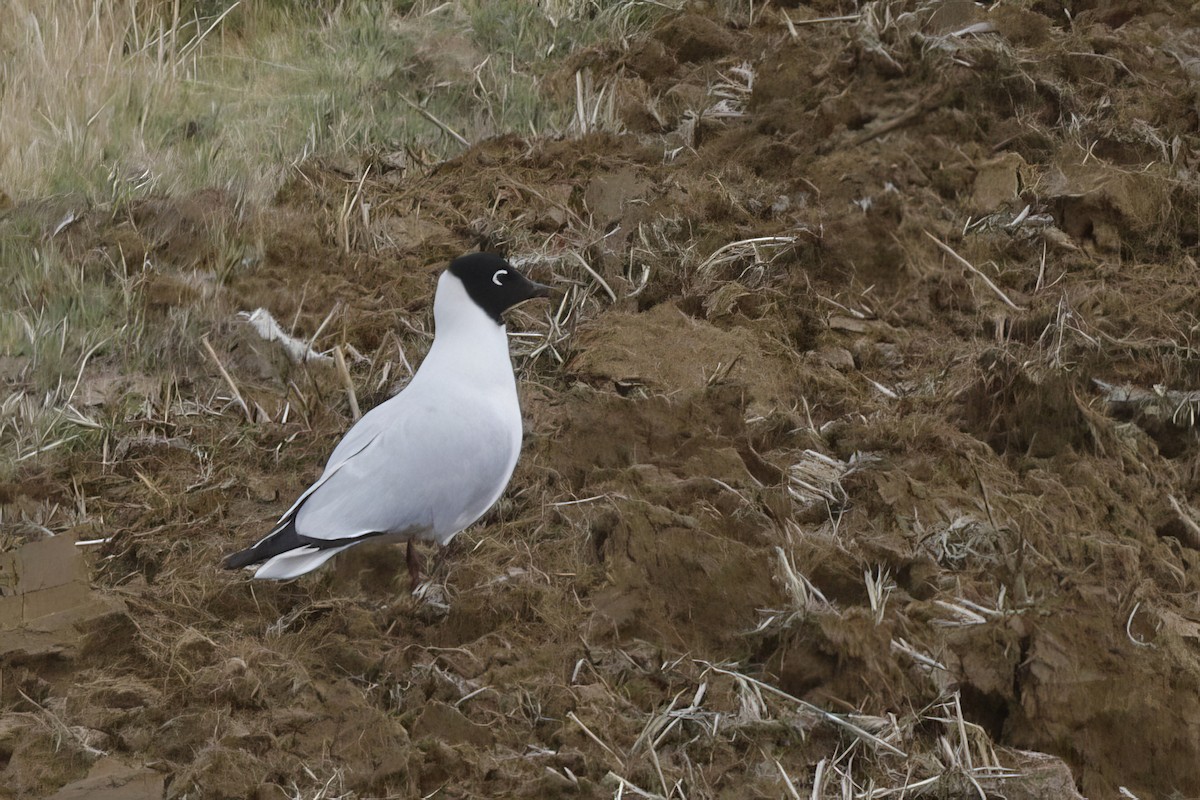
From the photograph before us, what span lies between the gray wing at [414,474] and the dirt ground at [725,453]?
22 cm

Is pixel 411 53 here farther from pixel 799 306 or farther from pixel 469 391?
pixel 469 391

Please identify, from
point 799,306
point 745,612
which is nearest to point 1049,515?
point 745,612

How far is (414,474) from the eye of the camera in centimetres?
356

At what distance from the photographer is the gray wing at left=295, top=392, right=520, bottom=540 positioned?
11.5 ft

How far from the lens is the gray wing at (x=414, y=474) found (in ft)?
11.5

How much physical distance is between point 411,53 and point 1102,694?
15.9 feet

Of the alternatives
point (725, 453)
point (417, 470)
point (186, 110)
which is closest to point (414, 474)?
point (417, 470)

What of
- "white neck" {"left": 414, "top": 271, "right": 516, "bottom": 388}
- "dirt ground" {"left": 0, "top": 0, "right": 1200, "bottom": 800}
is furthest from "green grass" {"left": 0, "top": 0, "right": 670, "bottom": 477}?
"white neck" {"left": 414, "top": 271, "right": 516, "bottom": 388}

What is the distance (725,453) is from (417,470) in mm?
855

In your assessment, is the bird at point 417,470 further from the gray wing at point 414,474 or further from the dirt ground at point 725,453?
the dirt ground at point 725,453

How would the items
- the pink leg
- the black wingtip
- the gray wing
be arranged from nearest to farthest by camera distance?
the black wingtip → the gray wing → the pink leg

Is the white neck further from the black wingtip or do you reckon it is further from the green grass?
the green grass

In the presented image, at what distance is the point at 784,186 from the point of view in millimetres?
5328

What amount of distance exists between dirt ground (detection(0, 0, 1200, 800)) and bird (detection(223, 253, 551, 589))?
21cm
